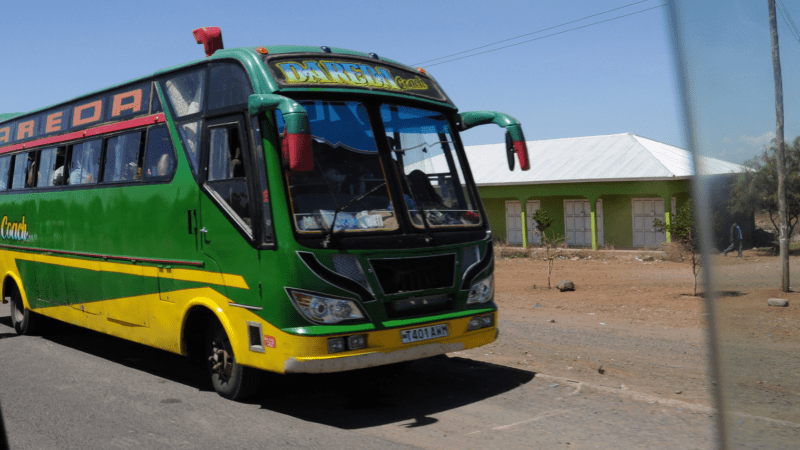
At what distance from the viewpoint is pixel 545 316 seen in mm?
12000

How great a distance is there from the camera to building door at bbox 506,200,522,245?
100 ft

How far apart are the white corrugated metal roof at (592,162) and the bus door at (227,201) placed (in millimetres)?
21554

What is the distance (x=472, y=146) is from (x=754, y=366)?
35.6m

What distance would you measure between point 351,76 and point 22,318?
727 cm

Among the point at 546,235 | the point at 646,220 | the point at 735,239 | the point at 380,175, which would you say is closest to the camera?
the point at 735,239

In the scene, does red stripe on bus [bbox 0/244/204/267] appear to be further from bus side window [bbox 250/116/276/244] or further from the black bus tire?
bus side window [bbox 250/116/276/244]

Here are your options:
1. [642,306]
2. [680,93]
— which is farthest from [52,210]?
[642,306]

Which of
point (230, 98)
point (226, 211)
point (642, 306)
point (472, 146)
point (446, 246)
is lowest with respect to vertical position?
point (642, 306)

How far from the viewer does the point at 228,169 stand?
592 centimetres

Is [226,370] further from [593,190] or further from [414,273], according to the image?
[593,190]

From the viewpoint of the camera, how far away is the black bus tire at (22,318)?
10.1 meters

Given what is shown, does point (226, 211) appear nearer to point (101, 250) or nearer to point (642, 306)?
point (101, 250)

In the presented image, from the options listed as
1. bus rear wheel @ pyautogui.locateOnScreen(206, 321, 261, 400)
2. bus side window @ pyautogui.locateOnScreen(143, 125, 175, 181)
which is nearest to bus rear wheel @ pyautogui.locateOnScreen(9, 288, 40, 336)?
bus side window @ pyautogui.locateOnScreen(143, 125, 175, 181)

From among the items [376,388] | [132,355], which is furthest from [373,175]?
[132,355]
